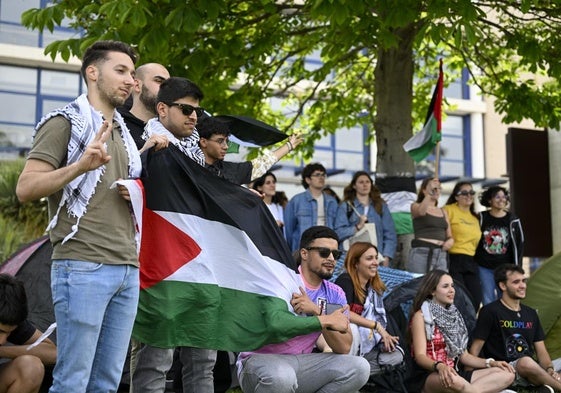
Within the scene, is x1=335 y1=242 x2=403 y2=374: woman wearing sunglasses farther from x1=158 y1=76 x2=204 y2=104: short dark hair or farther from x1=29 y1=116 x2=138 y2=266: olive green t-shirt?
x1=29 y1=116 x2=138 y2=266: olive green t-shirt

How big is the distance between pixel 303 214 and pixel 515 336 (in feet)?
9.15

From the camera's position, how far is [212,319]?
18.4 ft

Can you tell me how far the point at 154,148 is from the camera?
5227mm

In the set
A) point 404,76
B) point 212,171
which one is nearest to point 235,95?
point 404,76

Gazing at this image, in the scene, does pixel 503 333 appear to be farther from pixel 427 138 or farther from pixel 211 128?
pixel 211 128

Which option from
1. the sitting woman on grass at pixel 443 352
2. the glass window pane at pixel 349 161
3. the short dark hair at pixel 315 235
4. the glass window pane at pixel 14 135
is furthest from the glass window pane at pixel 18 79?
the short dark hair at pixel 315 235

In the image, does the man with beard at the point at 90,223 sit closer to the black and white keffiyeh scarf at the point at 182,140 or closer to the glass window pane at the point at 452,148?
the black and white keffiyeh scarf at the point at 182,140

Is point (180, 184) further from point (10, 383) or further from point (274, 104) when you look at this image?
point (274, 104)

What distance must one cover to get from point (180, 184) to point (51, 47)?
16.4 feet

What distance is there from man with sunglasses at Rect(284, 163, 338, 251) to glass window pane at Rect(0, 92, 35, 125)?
1958cm

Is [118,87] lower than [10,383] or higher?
higher

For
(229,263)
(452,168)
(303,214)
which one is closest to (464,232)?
(303,214)

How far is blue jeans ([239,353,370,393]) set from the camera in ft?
20.5

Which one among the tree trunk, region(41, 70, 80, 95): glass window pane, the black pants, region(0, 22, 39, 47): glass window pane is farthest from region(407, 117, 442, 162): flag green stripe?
region(41, 70, 80, 95): glass window pane
